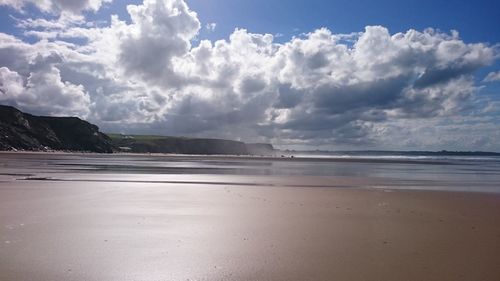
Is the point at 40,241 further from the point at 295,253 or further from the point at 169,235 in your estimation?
the point at 295,253

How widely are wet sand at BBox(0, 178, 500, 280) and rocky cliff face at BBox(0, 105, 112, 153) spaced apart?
91.4 m

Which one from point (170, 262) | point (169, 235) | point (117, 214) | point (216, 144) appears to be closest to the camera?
point (170, 262)

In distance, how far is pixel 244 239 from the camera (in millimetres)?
10148

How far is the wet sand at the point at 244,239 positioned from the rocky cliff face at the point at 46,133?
91424 mm

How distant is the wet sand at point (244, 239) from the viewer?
25.0 feet

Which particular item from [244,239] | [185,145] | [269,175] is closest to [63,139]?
[185,145]

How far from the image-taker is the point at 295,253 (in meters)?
8.86

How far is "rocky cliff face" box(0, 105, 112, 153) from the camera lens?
97.5 metres

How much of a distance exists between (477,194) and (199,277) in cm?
1894

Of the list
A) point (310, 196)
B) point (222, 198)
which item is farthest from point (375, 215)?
point (222, 198)

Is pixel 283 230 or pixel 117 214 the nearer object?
pixel 283 230

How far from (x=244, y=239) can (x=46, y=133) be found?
115298mm

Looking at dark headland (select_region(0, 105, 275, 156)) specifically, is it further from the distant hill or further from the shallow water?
the shallow water

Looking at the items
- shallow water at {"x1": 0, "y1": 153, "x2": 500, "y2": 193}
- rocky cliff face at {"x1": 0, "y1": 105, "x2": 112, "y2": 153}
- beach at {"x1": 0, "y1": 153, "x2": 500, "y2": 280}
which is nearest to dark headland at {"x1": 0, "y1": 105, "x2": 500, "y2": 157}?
rocky cliff face at {"x1": 0, "y1": 105, "x2": 112, "y2": 153}
